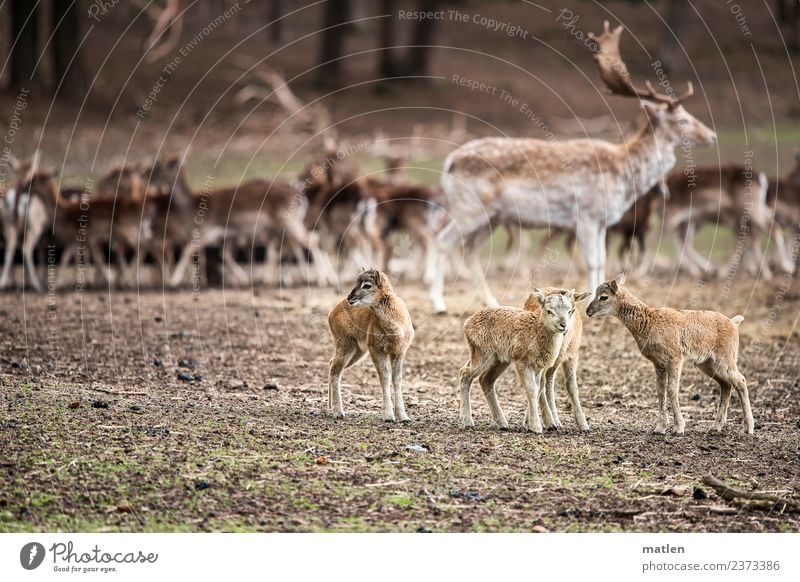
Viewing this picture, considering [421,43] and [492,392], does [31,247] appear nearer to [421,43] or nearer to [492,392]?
[492,392]

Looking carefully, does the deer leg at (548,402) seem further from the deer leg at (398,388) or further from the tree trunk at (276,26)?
the tree trunk at (276,26)

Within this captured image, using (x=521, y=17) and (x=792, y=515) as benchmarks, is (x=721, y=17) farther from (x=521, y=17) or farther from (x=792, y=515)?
(x=792, y=515)

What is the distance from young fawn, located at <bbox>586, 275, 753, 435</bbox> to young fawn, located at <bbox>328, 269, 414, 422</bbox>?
153 cm

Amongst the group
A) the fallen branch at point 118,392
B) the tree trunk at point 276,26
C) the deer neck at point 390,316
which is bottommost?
the fallen branch at point 118,392

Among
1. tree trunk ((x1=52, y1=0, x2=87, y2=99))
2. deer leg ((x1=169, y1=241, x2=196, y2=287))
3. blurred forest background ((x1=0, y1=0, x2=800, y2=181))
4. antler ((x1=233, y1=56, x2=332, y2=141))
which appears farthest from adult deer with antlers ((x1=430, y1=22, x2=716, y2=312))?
tree trunk ((x1=52, y1=0, x2=87, y2=99))

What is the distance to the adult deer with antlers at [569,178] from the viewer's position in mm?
15289

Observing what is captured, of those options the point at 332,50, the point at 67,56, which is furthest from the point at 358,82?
the point at 67,56

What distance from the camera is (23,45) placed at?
108 ft

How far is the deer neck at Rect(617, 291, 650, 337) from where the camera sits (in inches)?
376

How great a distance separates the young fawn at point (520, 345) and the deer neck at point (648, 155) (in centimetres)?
640

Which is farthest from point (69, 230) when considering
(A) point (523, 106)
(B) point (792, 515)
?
(A) point (523, 106)

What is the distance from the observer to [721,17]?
1895 inches

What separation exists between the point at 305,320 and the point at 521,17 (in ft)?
110

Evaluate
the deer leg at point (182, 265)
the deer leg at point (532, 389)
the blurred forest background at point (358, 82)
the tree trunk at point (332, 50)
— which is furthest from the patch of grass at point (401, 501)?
the tree trunk at point (332, 50)
